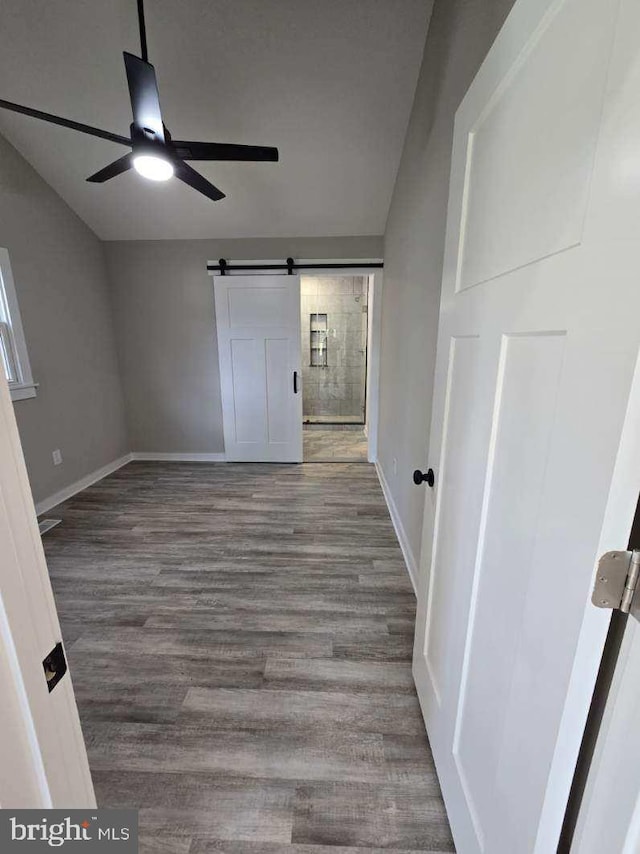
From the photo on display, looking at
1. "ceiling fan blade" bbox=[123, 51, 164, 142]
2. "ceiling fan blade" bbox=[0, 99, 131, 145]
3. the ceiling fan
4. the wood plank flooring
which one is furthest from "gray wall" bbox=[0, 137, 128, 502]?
the wood plank flooring

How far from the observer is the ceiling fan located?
59.0 inches

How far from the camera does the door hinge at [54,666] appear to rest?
55 centimetres

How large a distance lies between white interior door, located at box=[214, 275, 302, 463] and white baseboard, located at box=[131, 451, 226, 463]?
169mm

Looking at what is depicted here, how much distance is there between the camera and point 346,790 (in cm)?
115

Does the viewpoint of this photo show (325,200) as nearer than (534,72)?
No

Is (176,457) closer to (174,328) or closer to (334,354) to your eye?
(174,328)

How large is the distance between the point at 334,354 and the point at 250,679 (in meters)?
5.30

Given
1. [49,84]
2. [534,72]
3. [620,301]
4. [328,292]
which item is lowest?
[620,301]

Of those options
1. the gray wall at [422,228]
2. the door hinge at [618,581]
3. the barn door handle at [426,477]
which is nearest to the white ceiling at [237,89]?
the gray wall at [422,228]

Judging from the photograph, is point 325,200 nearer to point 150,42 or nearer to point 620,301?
point 150,42

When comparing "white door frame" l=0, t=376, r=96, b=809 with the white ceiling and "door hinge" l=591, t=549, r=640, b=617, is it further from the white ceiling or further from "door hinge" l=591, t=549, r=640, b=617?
the white ceiling

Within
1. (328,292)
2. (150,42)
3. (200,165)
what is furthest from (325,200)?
(328,292)

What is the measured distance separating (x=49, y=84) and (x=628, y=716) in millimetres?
3905

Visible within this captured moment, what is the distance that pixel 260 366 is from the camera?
4.03 meters
